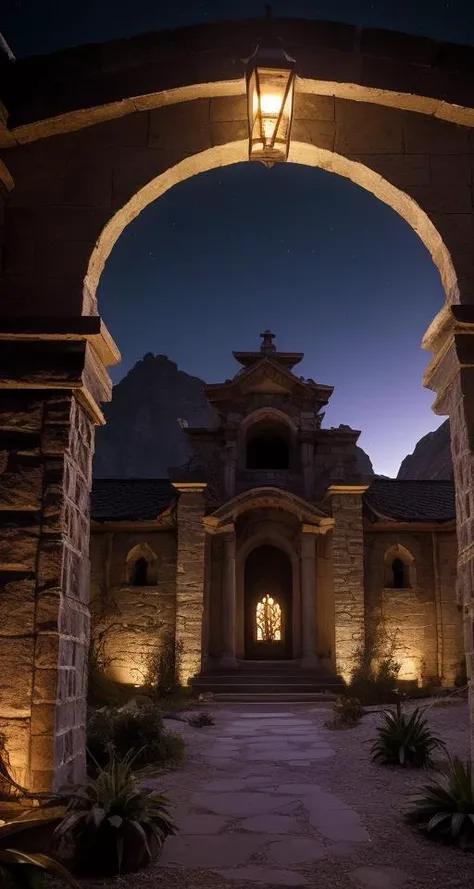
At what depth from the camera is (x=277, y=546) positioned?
59.8 feet

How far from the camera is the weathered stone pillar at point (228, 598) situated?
635 inches

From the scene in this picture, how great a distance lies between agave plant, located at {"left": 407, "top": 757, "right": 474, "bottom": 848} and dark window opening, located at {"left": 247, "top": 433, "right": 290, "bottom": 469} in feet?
43.9

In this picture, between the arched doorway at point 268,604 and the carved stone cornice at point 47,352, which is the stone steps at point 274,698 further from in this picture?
the carved stone cornice at point 47,352

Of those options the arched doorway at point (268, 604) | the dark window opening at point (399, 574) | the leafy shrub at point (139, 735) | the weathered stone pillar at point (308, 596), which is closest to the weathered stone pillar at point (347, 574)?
the weathered stone pillar at point (308, 596)

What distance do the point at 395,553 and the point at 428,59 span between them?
12832 millimetres

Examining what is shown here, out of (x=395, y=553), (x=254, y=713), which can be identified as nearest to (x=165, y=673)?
(x=254, y=713)

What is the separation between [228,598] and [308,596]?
179cm

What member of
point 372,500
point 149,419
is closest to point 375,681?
point 372,500

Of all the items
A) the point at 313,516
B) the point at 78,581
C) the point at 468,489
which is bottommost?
the point at 78,581

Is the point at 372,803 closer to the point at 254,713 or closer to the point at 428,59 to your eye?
the point at 428,59

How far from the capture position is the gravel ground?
390 centimetres

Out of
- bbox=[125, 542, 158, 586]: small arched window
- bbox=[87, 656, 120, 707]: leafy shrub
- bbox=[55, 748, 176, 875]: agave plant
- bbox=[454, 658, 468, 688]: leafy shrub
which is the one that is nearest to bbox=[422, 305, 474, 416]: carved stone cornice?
bbox=[55, 748, 176, 875]: agave plant

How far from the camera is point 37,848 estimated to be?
4.00 meters

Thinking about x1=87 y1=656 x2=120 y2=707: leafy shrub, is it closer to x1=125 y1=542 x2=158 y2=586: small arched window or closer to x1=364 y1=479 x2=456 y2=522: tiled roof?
x1=125 y1=542 x2=158 y2=586: small arched window
